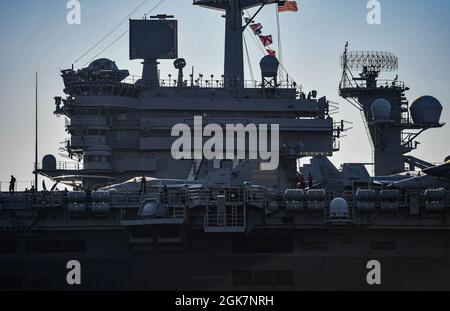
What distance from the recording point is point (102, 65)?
5991 cm

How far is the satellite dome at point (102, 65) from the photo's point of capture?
59.8 m

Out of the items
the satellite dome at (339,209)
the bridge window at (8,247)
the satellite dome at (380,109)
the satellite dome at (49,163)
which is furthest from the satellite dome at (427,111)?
the bridge window at (8,247)

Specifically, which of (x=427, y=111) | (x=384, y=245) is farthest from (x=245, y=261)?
(x=427, y=111)

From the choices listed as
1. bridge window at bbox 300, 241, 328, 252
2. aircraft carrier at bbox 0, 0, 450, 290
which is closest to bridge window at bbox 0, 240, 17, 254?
aircraft carrier at bbox 0, 0, 450, 290

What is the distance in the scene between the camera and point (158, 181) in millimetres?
52312

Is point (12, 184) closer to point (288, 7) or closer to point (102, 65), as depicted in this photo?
point (102, 65)

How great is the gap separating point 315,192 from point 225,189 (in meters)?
3.51

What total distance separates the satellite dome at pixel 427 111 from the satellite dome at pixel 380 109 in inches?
85.9

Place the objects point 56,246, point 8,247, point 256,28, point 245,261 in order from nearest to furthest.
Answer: point 245,261 → point 56,246 → point 8,247 → point 256,28

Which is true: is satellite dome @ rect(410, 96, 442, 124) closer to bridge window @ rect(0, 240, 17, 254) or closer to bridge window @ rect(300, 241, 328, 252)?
bridge window @ rect(300, 241, 328, 252)

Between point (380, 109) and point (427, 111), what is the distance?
9.62ft

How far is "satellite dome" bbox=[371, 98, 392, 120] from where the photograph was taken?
60.9 metres

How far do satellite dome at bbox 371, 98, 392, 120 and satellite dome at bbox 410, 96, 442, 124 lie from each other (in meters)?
2.18
